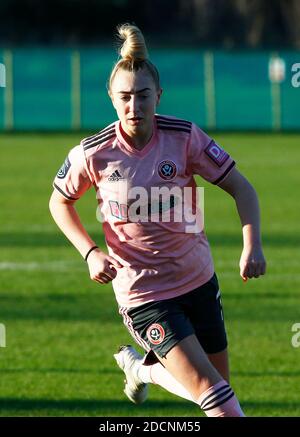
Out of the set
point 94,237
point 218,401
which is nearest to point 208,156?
point 218,401

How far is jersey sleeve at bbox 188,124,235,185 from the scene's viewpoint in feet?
21.2

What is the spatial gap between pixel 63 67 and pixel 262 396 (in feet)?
103

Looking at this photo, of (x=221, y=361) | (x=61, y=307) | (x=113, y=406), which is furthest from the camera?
(x=61, y=307)

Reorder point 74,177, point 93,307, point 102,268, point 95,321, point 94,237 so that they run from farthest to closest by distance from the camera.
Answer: point 94,237 → point 93,307 → point 95,321 → point 74,177 → point 102,268

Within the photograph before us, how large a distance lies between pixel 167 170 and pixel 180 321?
2.42 feet

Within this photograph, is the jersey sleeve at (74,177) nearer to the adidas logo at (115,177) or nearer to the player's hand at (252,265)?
the adidas logo at (115,177)

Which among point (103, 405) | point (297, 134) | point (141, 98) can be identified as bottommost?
point (103, 405)

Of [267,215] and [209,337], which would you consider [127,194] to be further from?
[267,215]

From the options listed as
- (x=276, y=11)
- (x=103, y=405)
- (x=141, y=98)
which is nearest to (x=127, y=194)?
(x=141, y=98)

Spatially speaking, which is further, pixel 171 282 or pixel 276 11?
pixel 276 11

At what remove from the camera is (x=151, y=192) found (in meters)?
6.43

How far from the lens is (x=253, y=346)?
1003 cm

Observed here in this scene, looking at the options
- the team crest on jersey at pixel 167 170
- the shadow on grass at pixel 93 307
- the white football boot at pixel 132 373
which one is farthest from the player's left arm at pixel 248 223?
the shadow on grass at pixel 93 307

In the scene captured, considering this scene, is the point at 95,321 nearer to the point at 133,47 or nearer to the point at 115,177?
the point at 115,177
